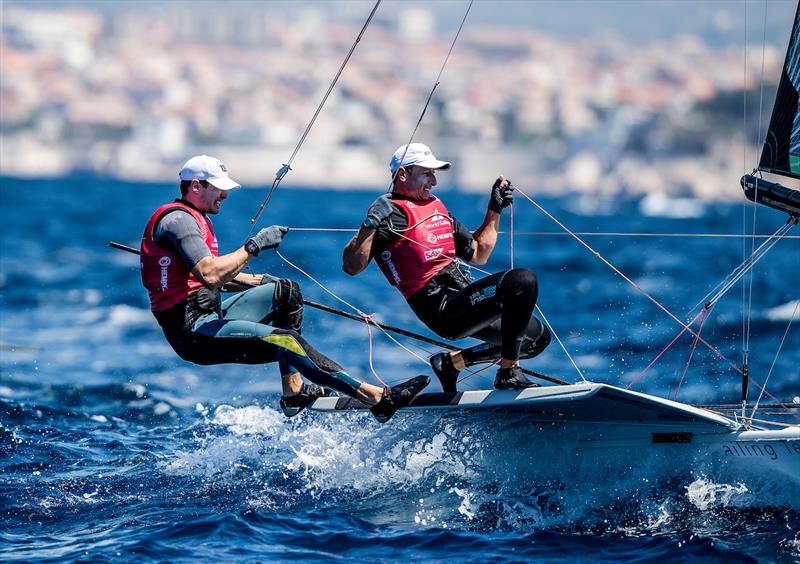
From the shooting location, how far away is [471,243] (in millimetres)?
5781

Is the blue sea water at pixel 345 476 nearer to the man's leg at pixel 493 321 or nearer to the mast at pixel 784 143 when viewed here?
the man's leg at pixel 493 321

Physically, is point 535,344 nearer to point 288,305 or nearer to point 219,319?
point 288,305

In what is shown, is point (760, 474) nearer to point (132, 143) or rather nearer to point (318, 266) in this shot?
point (318, 266)

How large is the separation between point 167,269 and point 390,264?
106 cm

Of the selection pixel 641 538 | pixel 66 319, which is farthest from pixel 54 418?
pixel 66 319

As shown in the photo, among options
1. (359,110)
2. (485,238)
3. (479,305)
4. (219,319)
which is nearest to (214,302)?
(219,319)

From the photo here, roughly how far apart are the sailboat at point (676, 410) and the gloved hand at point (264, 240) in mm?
947

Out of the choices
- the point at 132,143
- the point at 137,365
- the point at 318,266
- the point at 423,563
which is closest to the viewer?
the point at 423,563

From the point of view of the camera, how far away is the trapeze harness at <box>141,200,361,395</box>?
17.0 feet

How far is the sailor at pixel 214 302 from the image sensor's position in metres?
5.08

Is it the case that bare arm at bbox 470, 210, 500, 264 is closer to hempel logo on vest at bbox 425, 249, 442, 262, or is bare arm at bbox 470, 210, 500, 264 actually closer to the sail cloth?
hempel logo on vest at bbox 425, 249, 442, 262

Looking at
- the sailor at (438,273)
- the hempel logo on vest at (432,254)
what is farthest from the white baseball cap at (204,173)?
the hempel logo on vest at (432,254)

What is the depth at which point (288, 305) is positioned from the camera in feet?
17.9

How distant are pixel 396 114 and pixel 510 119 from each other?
1409cm
